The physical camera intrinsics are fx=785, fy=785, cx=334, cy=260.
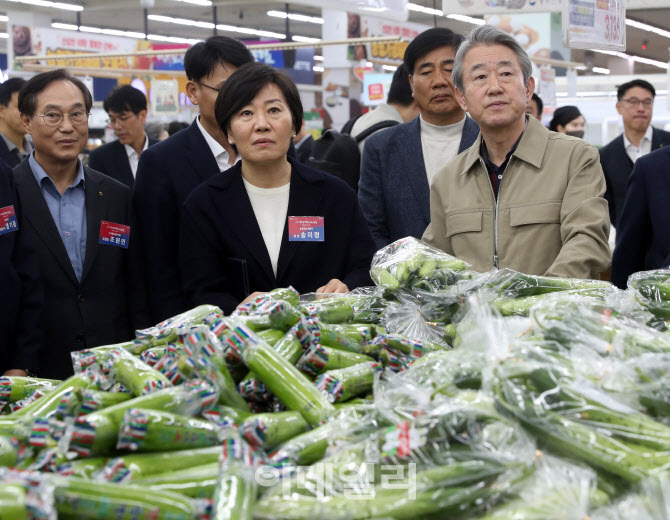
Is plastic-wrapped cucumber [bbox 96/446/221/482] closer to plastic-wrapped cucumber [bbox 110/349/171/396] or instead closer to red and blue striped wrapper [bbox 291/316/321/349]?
plastic-wrapped cucumber [bbox 110/349/171/396]

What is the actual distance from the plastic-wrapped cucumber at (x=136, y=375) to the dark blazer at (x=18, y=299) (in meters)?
1.39

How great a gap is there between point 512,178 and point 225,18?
18.5m

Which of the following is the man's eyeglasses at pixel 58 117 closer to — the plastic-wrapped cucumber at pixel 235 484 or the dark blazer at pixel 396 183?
the dark blazer at pixel 396 183

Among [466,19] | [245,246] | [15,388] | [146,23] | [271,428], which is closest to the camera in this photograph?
[271,428]

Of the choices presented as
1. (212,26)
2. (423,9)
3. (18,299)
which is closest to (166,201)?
(18,299)

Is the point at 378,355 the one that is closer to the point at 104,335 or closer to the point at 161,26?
the point at 104,335

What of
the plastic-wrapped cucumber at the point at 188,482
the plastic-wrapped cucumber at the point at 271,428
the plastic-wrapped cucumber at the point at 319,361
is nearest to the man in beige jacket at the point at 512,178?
the plastic-wrapped cucumber at the point at 319,361

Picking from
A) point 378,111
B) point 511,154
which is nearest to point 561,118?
point 378,111

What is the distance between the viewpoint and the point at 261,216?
2.79 metres

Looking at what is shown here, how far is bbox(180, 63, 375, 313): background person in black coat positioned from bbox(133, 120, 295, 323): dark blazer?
42 cm

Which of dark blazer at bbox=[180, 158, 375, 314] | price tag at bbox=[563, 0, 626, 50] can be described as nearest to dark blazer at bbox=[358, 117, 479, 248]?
dark blazer at bbox=[180, 158, 375, 314]

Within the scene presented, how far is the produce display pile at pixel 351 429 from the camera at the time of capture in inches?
48.3

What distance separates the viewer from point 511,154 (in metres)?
2.84

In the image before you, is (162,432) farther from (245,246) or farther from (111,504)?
(245,246)
